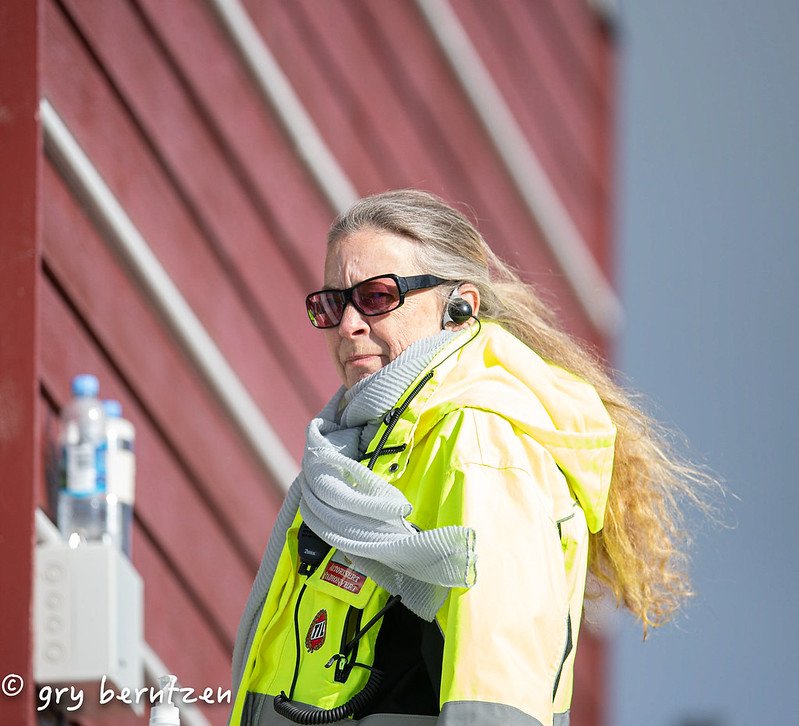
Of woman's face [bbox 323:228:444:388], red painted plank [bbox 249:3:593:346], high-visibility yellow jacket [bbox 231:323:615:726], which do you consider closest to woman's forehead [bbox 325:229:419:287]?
woman's face [bbox 323:228:444:388]

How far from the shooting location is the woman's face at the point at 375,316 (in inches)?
94.4

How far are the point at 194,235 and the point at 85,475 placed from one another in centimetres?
113

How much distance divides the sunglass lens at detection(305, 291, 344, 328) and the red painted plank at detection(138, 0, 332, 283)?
7.78 ft

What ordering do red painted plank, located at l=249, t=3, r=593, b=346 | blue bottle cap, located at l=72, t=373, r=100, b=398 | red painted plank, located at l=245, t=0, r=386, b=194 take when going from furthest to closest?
1. red painted plank, located at l=249, t=3, r=593, b=346
2. red painted plank, located at l=245, t=0, r=386, b=194
3. blue bottle cap, located at l=72, t=373, r=100, b=398

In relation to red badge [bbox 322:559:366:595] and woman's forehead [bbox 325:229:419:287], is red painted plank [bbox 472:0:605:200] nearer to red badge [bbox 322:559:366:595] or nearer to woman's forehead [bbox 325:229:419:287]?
woman's forehead [bbox 325:229:419:287]

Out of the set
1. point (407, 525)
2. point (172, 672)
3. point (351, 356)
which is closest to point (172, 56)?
point (172, 672)

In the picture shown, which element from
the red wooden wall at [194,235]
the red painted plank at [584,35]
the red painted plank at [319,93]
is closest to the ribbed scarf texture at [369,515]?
the red wooden wall at [194,235]

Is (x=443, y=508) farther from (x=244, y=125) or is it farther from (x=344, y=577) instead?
(x=244, y=125)

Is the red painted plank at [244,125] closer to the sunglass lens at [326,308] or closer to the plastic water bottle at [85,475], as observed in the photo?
the plastic water bottle at [85,475]

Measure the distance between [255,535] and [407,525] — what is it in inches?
102

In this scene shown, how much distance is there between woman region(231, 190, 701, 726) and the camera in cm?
195

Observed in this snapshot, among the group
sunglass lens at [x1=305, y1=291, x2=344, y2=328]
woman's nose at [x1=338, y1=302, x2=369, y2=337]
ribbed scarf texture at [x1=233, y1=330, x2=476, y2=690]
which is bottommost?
ribbed scarf texture at [x1=233, y1=330, x2=476, y2=690]

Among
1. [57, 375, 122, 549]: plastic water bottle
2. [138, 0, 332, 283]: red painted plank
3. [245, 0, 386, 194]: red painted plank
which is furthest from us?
[245, 0, 386, 194]: red painted plank

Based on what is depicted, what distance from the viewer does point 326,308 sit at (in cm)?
244
